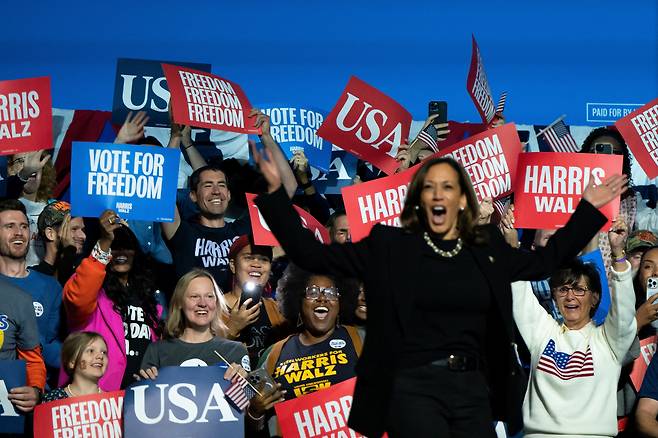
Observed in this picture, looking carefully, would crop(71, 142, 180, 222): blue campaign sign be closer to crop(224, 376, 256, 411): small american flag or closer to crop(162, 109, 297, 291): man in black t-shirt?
crop(162, 109, 297, 291): man in black t-shirt

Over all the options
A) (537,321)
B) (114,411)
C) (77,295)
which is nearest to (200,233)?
(77,295)

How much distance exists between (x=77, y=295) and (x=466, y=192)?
268cm

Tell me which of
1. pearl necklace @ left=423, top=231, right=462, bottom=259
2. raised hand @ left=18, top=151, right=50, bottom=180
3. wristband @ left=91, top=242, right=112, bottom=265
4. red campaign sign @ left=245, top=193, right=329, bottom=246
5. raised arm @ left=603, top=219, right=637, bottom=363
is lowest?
raised arm @ left=603, top=219, right=637, bottom=363

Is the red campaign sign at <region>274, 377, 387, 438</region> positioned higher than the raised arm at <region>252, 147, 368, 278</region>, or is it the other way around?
the raised arm at <region>252, 147, 368, 278</region>

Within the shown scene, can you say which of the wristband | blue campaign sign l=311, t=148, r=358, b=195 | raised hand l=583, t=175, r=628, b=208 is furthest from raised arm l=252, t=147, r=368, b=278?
blue campaign sign l=311, t=148, r=358, b=195

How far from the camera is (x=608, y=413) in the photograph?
516 centimetres

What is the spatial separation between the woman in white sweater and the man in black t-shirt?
1.87m

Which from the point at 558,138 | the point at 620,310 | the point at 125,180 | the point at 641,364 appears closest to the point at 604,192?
the point at 620,310

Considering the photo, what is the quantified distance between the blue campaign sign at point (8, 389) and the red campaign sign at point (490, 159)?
255 centimetres

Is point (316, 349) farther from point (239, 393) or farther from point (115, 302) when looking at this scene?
point (115, 302)

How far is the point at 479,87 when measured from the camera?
7160mm

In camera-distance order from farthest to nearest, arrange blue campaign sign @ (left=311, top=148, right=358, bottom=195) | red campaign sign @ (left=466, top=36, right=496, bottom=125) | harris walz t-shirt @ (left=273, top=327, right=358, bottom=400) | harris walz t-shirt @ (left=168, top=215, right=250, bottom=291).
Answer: blue campaign sign @ (left=311, top=148, right=358, bottom=195) < red campaign sign @ (left=466, top=36, right=496, bottom=125) < harris walz t-shirt @ (left=168, top=215, right=250, bottom=291) < harris walz t-shirt @ (left=273, top=327, right=358, bottom=400)

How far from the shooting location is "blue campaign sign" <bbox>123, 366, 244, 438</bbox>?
5.23 m

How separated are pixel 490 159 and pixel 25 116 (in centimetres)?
272
